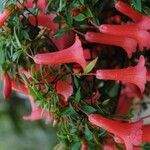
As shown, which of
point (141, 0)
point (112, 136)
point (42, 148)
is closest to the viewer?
point (141, 0)

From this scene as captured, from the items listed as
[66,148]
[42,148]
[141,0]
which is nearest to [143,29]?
[141,0]

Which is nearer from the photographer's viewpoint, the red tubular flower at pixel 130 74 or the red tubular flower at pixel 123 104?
the red tubular flower at pixel 130 74

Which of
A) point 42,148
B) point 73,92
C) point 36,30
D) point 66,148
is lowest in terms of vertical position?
point 42,148

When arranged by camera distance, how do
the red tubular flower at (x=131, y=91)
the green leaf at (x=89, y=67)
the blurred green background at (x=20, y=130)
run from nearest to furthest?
the green leaf at (x=89, y=67)
the red tubular flower at (x=131, y=91)
the blurred green background at (x=20, y=130)

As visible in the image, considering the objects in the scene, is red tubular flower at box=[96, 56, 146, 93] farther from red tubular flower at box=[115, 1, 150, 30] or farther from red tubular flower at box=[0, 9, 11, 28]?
red tubular flower at box=[0, 9, 11, 28]

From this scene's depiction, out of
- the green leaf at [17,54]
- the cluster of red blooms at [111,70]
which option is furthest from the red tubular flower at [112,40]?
the green leaf at [17,54]

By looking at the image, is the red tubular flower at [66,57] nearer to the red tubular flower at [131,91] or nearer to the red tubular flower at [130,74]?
the red tubular flower at [130,74]

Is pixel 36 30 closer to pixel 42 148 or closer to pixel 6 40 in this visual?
pixel 6 40
